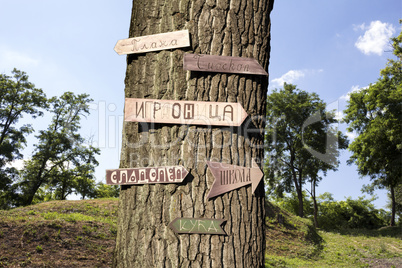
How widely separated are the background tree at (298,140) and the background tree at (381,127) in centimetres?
347

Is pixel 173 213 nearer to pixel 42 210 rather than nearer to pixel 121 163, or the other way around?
pixel 121 163

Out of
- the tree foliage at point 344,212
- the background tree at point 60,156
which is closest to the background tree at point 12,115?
the background tree at point 60,156

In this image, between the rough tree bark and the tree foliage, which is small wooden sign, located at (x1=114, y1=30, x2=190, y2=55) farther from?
the tree foliage

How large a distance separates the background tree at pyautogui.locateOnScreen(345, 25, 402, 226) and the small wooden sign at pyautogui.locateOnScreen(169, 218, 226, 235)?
23.7 m

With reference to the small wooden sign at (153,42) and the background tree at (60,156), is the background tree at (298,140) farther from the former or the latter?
the small wooden sign at (153,42)

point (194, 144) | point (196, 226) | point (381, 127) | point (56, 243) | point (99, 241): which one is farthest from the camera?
point (381, 127)

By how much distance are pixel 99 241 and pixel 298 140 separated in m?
25.1

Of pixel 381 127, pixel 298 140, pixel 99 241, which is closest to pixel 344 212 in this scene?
pixel 298 140

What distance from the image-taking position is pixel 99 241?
8945mm

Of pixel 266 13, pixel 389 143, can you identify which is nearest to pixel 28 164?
pixel 389 143

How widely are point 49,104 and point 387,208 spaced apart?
3525 cm

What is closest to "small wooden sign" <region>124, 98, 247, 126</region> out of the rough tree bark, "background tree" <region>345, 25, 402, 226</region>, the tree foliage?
the rough tree bark

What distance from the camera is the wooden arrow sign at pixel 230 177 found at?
234cm

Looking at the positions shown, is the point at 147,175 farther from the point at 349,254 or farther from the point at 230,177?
the point at 349,254
